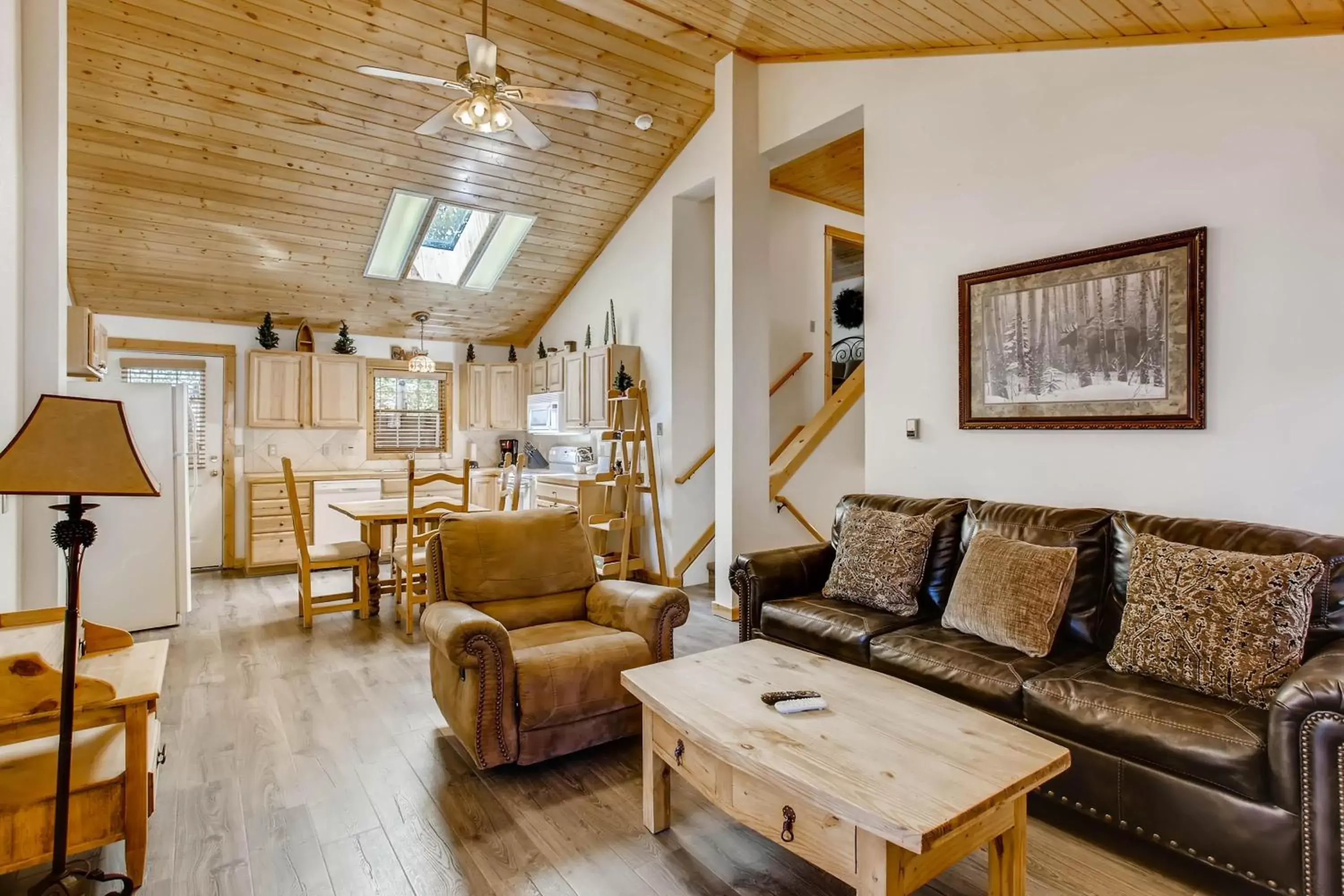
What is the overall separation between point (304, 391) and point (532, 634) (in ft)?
16.4

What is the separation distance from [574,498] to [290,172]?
334 cm

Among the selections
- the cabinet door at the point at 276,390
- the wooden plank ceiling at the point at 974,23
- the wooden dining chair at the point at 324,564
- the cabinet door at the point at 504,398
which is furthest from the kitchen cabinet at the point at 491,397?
the wooden plank ceiling at the point at 974,23

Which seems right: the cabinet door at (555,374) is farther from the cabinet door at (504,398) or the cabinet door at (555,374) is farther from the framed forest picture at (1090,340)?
the framed forest picture at (1090,340)

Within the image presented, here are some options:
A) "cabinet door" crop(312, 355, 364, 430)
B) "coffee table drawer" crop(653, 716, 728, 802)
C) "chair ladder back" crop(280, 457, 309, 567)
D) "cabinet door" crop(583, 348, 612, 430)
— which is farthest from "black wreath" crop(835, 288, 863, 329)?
"coffee table drawer" crop(653, 716, 728, 802)

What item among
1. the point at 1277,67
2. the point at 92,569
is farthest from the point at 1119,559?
the point at 92,569

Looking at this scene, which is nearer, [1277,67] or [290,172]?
[1277,67]

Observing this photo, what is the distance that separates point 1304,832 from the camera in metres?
1.67

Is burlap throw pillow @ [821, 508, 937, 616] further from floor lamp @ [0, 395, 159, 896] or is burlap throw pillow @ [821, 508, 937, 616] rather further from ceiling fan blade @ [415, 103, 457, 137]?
ceiling fan blade @ [415, 103, 457, 137]

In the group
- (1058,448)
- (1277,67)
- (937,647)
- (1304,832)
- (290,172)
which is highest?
(290,172)

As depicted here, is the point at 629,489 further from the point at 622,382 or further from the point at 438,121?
the point at 438,121

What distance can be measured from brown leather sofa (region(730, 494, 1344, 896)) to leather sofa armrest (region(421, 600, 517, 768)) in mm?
1371

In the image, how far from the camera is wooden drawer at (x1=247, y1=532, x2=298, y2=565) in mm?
6090

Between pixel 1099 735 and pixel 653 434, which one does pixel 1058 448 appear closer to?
pixel 1099 735

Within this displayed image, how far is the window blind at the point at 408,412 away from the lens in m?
7.20
